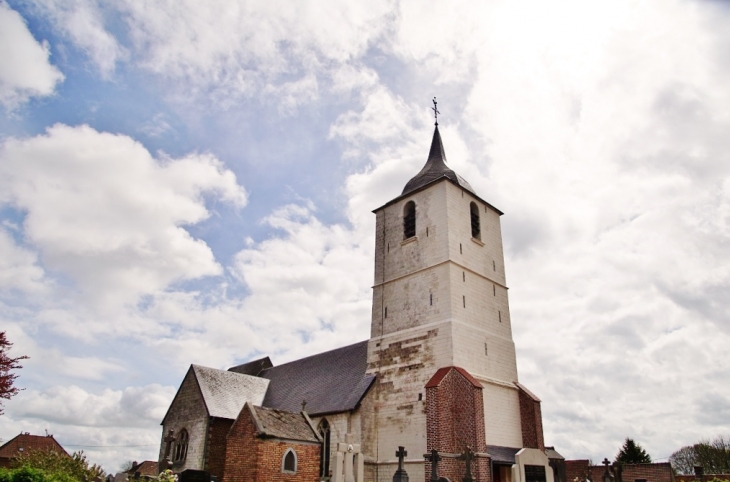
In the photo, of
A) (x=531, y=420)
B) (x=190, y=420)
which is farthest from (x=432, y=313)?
(x=190, y=420)

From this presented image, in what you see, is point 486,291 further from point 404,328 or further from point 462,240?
point 404,328

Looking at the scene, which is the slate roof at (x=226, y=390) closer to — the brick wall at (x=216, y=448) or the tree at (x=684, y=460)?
the brick wall at (x=216, y=448)

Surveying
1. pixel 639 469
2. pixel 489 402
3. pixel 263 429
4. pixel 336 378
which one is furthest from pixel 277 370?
pixel 639 469

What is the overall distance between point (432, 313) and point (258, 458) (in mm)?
8667

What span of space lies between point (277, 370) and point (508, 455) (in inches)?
633

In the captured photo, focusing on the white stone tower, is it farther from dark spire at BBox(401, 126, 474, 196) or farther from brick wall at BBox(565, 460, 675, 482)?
brick wall at BBox(565, 460, 675, 482)

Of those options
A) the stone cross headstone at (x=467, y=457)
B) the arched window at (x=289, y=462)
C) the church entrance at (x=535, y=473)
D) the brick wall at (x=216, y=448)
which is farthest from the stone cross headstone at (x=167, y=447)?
the church entrance at (x=535, y=473)

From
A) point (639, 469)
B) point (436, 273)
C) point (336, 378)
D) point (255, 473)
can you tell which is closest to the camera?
point (255, 473)

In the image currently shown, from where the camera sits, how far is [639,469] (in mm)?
27516

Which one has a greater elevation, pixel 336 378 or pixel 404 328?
pixel 404 328

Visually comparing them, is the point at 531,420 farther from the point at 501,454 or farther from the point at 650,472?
the point at 650,472

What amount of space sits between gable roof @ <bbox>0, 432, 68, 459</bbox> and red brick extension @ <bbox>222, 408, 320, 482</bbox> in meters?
29.3

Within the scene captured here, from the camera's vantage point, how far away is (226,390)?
2747 centimetres

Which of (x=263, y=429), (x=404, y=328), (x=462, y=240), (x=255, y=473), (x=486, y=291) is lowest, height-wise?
(x=255, y=473)
